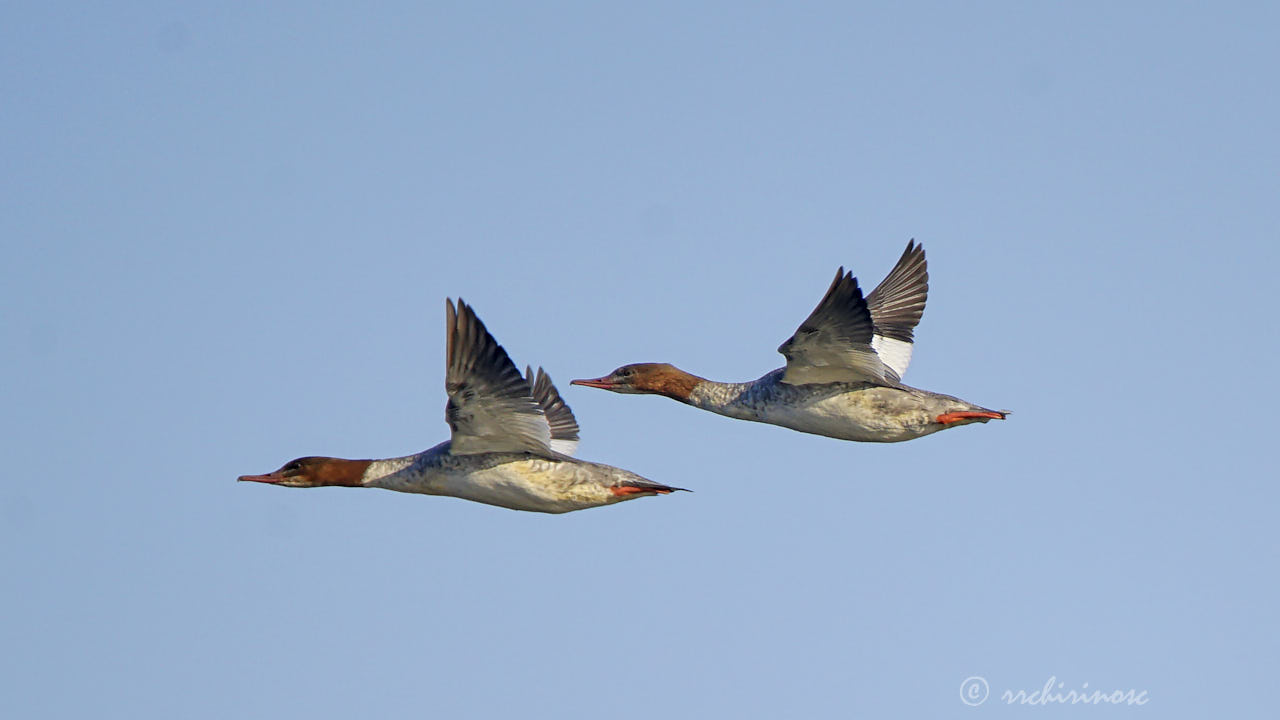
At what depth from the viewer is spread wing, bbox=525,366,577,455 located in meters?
18.1

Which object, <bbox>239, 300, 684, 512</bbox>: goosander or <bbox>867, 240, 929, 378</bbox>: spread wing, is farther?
<bbox>867, 240, 929, 378</bbox>: spread wing

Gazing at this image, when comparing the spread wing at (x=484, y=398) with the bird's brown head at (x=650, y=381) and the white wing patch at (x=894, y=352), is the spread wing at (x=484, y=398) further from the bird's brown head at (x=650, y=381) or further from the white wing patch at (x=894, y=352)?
the white wing patch at (x=894, y=352)

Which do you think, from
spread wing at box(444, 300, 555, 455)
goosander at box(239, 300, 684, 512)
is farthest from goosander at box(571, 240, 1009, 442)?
spread wing at box(444, 300, 555, 455)

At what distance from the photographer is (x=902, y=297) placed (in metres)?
19.8

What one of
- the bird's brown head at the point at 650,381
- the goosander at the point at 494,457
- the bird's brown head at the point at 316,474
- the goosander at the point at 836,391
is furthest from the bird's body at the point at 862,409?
the bird's brown head at the point at 316,474

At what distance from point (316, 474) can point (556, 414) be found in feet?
9.61

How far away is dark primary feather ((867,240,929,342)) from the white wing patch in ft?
0.22

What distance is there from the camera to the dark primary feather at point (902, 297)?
19.6 m

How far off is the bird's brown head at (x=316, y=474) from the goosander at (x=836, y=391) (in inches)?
143

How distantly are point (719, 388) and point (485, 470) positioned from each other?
12.1ft

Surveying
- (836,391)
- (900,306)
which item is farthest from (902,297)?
(836,391)

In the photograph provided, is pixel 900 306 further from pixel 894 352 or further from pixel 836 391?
pixel 836 391

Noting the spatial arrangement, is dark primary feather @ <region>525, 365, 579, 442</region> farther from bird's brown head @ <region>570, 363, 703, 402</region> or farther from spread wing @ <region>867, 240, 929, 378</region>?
spread wing @ <region>867, 240, 929, 378</region>

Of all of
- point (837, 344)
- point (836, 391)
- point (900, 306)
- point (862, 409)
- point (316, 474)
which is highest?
point (900, 306)
